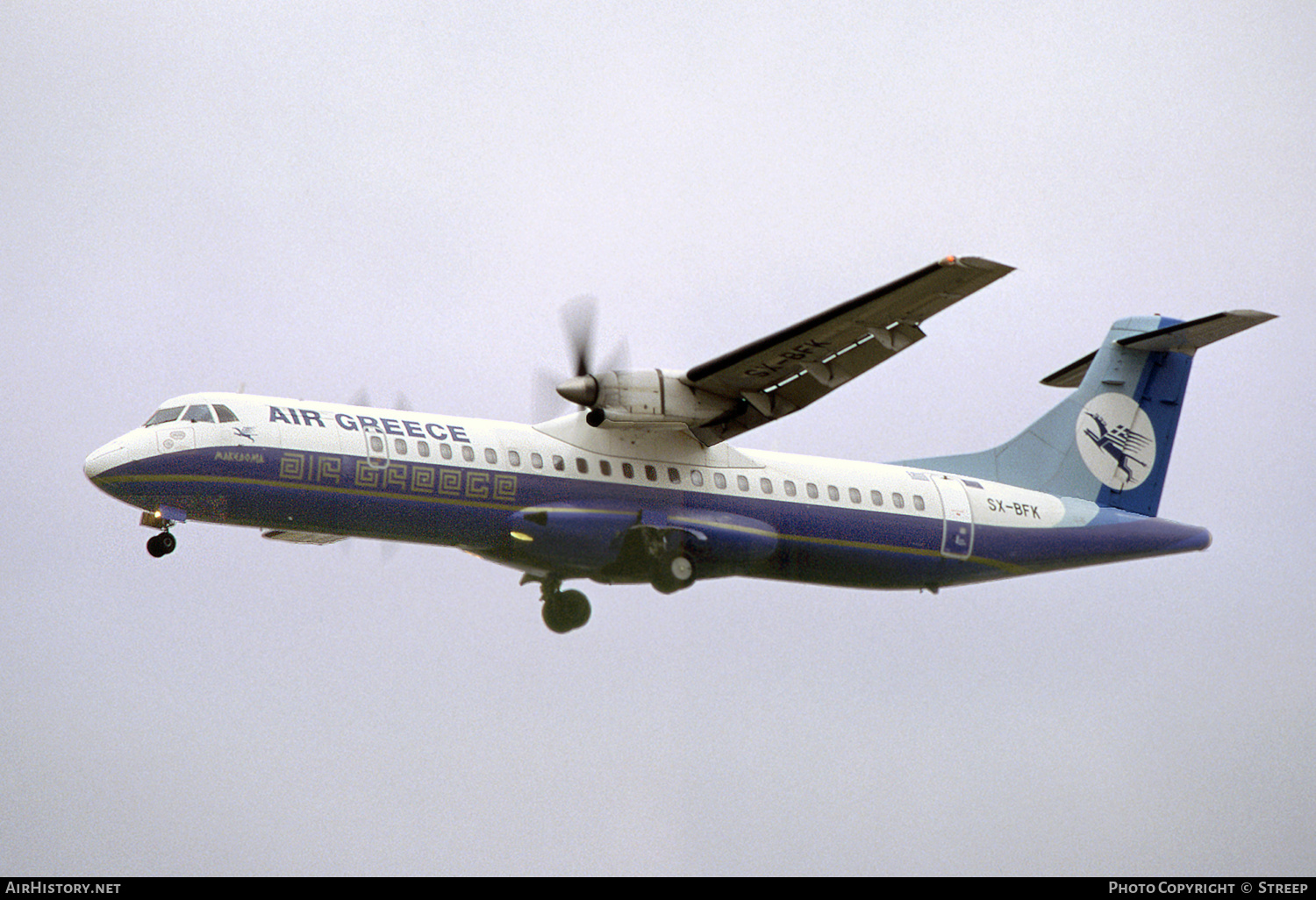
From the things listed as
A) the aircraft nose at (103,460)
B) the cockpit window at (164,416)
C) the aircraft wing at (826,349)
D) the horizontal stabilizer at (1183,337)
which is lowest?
the aircraft nose at (103,460)

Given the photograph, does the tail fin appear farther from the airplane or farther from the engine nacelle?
the engine nacelle

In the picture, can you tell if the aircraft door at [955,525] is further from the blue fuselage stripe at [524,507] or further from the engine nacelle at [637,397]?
the engine nacelle at [637,397]

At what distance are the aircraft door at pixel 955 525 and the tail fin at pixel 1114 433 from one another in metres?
0.98

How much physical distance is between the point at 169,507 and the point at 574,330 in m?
5.95

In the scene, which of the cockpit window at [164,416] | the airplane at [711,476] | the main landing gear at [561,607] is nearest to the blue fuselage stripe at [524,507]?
the airplane at [711,476]

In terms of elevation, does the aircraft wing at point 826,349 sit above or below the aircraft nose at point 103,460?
above

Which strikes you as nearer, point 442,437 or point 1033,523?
point 442,437

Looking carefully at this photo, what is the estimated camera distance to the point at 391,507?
19.3 meters

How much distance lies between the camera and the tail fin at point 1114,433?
938 inches

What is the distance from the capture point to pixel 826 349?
65.2 ft
